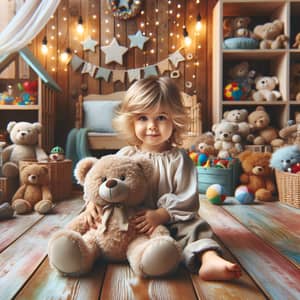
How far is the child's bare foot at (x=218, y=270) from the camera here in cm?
84

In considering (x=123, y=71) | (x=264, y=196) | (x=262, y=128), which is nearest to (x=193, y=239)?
(x=264, y=196)

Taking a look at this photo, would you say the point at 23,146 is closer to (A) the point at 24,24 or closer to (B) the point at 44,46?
(A) the point at 24,24

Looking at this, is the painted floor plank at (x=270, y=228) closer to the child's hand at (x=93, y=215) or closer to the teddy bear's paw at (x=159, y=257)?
the teddy bear's paw at (x=159, y=257)

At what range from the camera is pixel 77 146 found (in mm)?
2713

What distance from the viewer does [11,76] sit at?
302 cm

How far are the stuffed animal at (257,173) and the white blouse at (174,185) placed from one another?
1084 millimetres

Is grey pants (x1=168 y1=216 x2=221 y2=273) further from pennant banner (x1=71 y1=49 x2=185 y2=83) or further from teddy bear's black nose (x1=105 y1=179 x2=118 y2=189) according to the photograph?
pennant banner (x1=71 y1=49 x2=185 y2=83)

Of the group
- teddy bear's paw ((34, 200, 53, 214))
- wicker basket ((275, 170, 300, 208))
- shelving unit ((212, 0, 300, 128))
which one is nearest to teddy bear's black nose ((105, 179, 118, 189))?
teddy bear's paw ((34, 200, 53, 214))

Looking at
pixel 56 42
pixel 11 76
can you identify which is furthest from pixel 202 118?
pixel 11 76

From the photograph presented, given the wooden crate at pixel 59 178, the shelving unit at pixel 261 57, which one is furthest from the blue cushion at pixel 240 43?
the wooden crate at pixel 59 178

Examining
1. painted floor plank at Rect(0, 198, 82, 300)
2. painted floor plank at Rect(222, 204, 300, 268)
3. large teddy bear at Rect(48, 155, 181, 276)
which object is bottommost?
painted floor plank at Rect(222, 204, 300, 268)

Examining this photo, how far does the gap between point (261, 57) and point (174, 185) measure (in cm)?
225

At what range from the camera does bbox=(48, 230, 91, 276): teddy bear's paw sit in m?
0.86

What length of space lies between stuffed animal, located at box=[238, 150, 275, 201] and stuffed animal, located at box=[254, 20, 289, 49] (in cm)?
103
